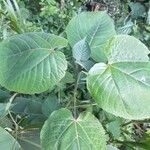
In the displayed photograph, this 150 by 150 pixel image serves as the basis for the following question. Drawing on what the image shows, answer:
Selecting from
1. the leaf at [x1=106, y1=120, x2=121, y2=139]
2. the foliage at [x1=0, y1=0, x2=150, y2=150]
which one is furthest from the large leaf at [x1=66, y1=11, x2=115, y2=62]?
the leaf at [x1=106, y1=120, x2=121, y2=139]

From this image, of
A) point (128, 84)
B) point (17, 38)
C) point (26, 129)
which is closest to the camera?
point (128, 84)

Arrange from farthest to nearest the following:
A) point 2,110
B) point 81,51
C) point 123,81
A: point 2,110
point 81,51
point 123,81

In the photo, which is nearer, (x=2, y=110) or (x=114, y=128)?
(x=2, y=110)

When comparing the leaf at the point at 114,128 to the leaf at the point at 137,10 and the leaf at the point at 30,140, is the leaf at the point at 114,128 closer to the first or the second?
the leaf at the point at 30,140

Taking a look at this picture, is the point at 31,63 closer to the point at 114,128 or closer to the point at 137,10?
the point at 114,128

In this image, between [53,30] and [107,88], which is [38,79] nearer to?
[107,88]

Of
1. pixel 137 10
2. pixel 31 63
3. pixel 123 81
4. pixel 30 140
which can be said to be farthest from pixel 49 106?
pixel 137 10

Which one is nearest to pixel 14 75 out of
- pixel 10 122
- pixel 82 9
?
pixel 10 122
